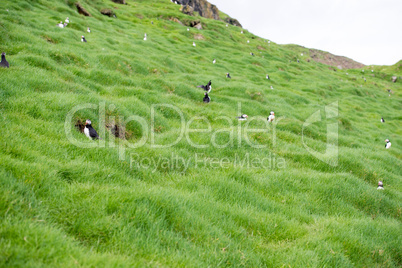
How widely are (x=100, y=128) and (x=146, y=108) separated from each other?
285 cm

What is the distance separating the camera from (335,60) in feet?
427

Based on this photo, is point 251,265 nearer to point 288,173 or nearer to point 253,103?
point 288,173

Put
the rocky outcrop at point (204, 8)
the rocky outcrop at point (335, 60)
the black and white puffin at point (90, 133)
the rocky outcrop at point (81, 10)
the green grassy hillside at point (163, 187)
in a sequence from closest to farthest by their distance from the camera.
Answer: the green grassy hillside at point (163, 187), the black and white puffin at point (90, 133), the rocky outcrop at point (81, 10), the rocky outcrop at point (204, 8), the rocky outcrop at point (335, 60)

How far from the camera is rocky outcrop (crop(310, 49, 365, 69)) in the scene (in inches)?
4866

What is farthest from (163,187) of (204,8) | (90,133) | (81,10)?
(204,8)

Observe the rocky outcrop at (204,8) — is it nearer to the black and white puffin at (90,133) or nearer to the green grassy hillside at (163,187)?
the green grassy hillside at (163,187)

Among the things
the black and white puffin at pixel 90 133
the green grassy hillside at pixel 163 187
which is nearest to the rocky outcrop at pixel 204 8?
the green grassy hillside at pixel 163 187

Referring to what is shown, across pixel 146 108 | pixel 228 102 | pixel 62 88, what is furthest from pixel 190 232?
pixel 228 102

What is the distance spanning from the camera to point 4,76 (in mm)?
8242

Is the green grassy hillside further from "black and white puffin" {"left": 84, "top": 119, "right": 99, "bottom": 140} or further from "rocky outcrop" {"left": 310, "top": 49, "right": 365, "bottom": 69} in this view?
"rocky outcrop" {"left": 310, "top": 49, "right": 365, "bottom": 69}

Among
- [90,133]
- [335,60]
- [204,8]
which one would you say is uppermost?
[204,8]

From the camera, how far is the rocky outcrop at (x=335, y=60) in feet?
406

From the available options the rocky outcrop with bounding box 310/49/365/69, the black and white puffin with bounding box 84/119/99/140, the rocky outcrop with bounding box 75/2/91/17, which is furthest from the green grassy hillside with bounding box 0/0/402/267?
the rocky outcrop with bounding box 310/49/365/69

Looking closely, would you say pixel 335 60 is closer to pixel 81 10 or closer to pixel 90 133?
pixel 81 10
